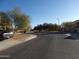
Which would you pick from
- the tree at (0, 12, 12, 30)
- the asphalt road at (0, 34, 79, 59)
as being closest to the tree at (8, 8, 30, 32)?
the tree at (0, 12, 12, 30)

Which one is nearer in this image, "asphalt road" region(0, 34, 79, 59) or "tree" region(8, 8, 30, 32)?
"asphalt road" region(0, 34, 79, 59)

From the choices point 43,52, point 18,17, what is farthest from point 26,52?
point 18,17

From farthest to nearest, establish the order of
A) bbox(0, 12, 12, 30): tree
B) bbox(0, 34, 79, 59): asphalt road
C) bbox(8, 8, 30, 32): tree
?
bbox(0, 12, 12, 30): tree, bbox(8, 8, 30, 32): tree, bbox(0, 34, 79, 59): asphalt road

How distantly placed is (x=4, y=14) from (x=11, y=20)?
11.9 feet

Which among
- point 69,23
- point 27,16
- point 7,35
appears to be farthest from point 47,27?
point 7,35

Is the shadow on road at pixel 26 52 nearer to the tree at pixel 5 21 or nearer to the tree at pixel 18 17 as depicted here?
the tree at pixel 18 17

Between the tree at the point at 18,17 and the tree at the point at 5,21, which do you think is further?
the tree at the point at 5,21

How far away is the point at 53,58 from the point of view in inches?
522

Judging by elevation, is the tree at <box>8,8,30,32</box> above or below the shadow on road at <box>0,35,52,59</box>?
above

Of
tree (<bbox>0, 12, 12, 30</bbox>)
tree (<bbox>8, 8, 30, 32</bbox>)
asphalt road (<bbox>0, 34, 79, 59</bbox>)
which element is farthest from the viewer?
tree (<bbox>0, 12, 12, 30</bbox>)

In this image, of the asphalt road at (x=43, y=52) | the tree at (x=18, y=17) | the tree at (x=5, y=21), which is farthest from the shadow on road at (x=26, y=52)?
the tree at (x=5, y=21)

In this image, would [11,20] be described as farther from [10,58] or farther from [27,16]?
[10,58]

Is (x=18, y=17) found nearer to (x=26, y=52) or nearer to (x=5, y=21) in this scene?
(x=5, y=21)

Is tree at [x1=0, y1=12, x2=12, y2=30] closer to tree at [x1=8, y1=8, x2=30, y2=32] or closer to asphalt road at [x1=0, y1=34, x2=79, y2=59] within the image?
tree at [x1=8, y1=8, x2=30, y2=32]
